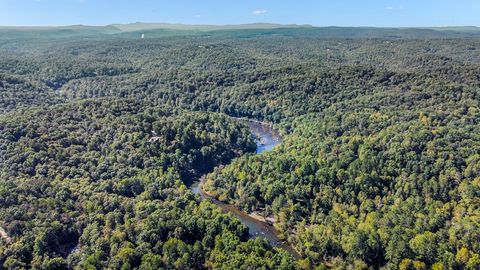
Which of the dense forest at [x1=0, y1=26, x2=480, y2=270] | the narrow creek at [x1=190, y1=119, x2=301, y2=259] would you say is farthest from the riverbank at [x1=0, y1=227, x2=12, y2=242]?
the narrow creek at [x1=190, y1=119, x2=301, y2=259]

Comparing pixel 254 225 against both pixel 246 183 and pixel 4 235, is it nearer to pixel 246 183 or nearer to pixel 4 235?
pixel 246 183

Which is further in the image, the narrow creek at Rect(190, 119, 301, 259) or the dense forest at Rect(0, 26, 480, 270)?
the narrow creek at Rect(190, 119, 301, 259)

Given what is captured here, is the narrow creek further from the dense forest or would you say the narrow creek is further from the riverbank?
the riverbank

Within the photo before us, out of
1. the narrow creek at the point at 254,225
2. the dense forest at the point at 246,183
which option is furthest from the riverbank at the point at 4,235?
the narrow creek at the point at 254,225

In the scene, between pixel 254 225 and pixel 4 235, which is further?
pixel 254 225

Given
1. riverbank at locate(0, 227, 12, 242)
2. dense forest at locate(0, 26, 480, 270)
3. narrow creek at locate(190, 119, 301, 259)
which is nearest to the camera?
dense forest at locate(0, 26, 480, 270)

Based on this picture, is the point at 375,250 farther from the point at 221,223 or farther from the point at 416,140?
the point at 416,140

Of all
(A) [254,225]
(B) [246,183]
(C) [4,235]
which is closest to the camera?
(C) [4,235]

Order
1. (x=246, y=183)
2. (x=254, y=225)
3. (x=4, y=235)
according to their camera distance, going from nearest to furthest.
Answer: (x=4, y=235) → (x=254, y=225) → (x=246, y=183)

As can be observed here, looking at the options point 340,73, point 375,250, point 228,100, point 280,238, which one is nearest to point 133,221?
point 280,238

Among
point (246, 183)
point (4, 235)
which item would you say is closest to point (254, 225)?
point (246, 183)

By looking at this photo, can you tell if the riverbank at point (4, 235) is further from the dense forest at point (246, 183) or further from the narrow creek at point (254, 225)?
the narrow creek at point (254, 225)

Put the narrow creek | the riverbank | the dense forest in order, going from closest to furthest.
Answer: the dense forest
the riverbank
the narrow creek
